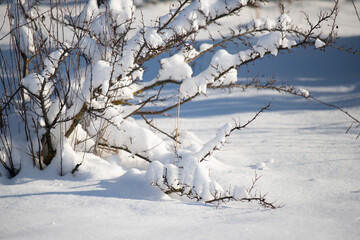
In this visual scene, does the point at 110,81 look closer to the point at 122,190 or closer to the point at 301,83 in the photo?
the point at 122,190

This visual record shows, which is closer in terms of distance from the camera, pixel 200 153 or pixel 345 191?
pixel 200 153

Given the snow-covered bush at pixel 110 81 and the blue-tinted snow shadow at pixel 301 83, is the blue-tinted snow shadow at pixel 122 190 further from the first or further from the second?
the blue-tinted snow shadow at pixel 301 83

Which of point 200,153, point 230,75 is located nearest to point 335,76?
point 230,75

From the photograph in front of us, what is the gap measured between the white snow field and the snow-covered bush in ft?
0.45

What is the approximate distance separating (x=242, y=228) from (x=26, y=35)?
1.80 metres

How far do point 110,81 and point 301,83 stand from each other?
5166 mm

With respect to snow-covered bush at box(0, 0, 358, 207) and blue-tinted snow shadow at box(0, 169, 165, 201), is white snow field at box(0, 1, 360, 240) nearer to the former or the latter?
blue-tinted snow shadow at box(0, 169, 165, 201)

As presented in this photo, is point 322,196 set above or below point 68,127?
below

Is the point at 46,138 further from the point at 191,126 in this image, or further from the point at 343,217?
the point at 191,126

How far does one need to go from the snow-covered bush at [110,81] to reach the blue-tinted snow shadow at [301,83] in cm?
152

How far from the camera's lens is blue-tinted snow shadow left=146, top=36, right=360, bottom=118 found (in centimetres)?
468

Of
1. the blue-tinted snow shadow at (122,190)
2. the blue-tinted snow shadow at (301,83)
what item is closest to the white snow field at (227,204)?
the blue-tinted snow shadow at (122,190)

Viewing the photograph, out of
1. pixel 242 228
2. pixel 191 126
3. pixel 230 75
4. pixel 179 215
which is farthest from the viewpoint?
pixel 191 126

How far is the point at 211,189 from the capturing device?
1.61 metres
